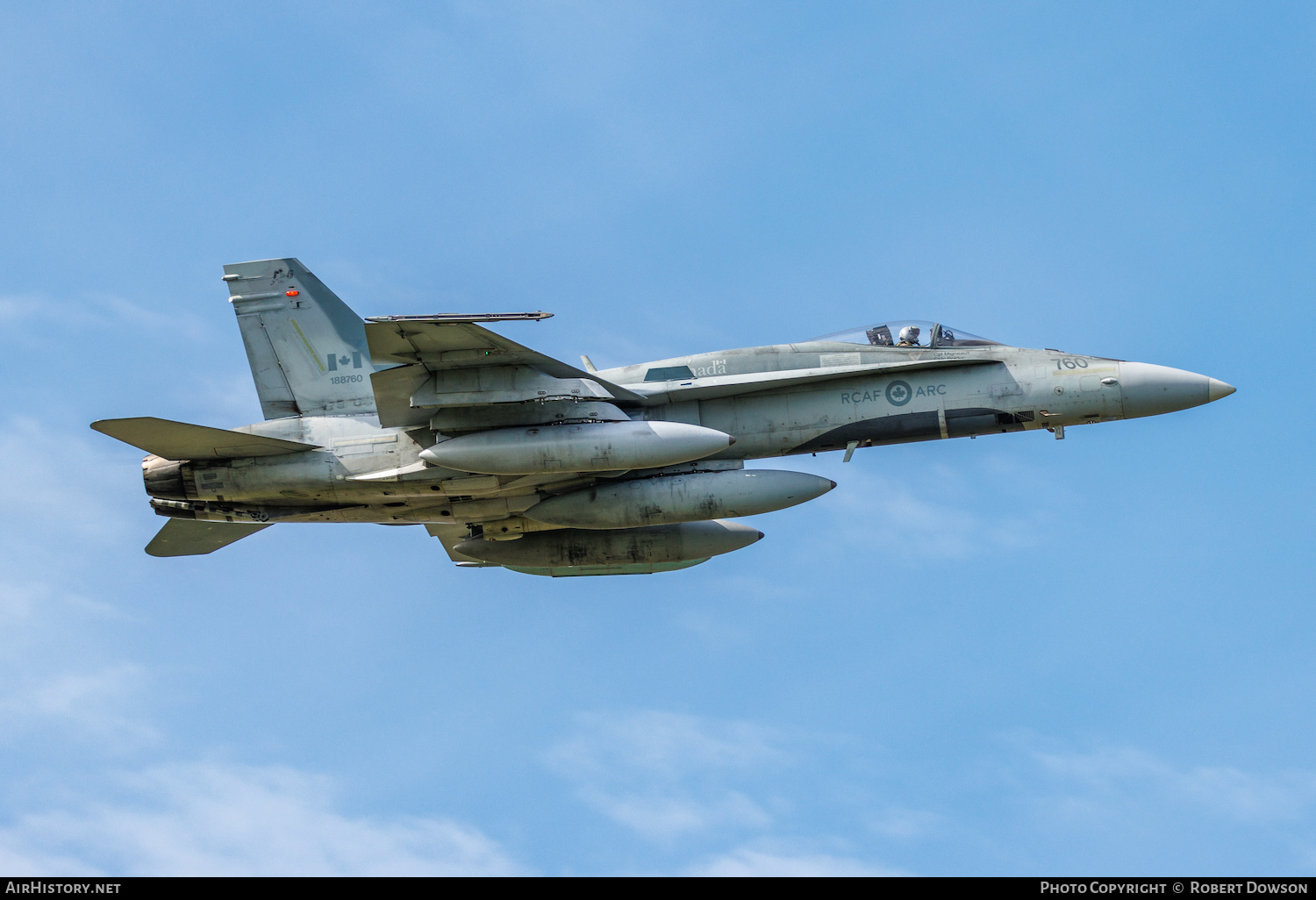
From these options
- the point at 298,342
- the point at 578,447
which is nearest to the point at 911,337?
the point at 578,447

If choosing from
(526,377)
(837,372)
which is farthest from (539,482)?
(837,372)

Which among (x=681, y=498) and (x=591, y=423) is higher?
(x=591, y=423)

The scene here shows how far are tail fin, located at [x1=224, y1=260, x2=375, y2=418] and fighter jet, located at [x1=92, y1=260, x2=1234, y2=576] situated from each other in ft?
0.14

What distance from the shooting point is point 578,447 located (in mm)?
18875

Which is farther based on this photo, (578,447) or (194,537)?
(194,537)

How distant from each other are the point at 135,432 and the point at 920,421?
38.3ft

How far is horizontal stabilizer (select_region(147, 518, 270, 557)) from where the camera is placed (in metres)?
22.2

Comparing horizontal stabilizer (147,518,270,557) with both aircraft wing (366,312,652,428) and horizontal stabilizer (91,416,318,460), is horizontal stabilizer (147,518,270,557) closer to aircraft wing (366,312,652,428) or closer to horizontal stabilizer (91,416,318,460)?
horizontal stabilizer (91,416,318,460)

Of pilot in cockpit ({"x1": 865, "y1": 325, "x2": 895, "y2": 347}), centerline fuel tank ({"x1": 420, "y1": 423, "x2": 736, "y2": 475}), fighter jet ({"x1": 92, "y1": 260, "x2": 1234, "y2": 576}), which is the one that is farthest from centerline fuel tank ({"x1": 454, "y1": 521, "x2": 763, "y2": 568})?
pilot in cockpit ({"x1": 865, "y1": 325, "x2": 895, "y2": 347})

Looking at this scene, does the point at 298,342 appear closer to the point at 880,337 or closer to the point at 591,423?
the point at 591,423

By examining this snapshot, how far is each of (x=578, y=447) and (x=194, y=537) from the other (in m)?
7.73

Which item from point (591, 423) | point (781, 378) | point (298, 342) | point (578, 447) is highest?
point (298, 342)

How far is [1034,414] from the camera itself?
20.6 metres
